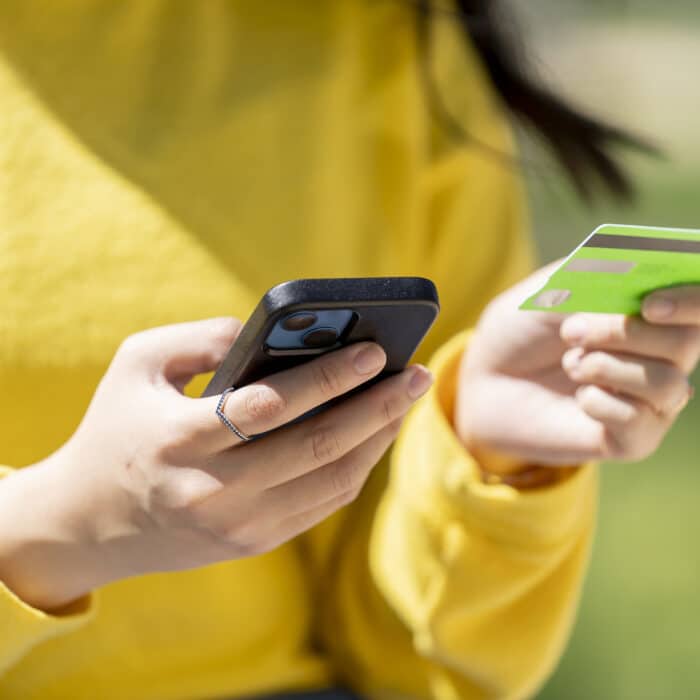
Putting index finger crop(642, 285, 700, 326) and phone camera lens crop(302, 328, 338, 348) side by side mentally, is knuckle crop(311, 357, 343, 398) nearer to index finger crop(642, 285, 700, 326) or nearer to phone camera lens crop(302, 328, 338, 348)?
phone camera lens crop(302, 328, 338, 348)

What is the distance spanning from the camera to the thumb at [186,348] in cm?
60

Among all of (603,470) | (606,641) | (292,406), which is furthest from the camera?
(603,470)

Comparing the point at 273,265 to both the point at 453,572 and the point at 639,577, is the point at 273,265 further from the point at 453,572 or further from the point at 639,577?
the point at 639,577

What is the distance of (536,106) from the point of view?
3.19 ft

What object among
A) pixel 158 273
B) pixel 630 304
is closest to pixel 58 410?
pixel 158 273

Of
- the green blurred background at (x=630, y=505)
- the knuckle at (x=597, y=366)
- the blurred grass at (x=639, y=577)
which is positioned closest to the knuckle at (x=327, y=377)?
the knuckle at (x=597, y=366)

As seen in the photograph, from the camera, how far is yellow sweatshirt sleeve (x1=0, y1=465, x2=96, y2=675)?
2.05ft

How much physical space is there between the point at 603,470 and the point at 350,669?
4.30 feet

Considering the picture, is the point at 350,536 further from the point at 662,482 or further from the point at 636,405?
the point at 662,482

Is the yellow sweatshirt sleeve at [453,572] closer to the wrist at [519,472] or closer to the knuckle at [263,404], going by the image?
the wrist at [519,472]

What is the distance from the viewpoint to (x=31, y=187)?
2.44 feet

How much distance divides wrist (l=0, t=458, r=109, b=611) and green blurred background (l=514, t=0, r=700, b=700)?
0.53 meters

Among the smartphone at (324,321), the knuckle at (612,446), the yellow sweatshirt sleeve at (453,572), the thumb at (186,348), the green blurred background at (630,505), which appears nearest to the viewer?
the smartphone at (324,321)

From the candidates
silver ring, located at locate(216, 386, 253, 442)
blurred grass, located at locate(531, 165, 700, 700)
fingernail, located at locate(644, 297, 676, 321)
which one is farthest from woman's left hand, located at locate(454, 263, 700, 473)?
blurred grass, located at locate(531, 165, 700, 700)
